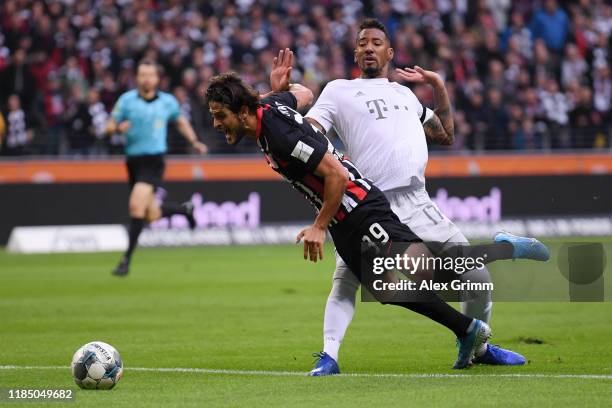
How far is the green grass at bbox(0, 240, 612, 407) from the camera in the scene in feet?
23.0

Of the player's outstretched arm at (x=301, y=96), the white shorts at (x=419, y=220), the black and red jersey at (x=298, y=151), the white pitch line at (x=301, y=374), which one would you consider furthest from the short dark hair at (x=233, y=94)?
the white pitch line at (x=301, y=374)

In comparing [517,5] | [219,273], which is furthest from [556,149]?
[219,273]

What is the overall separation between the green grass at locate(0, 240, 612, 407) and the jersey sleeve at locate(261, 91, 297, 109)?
1.72 meters

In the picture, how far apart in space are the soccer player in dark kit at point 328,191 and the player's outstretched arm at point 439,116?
0.80 m

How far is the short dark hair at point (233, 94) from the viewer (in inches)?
288

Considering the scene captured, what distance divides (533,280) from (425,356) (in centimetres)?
112

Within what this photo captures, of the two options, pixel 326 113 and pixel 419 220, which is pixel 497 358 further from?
pixel 326 113

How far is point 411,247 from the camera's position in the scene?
301 inches

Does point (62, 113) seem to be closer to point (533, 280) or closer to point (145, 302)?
point (145, 302)

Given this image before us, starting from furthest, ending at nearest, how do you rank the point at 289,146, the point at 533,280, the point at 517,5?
the point at 517,5, the point at 533,280, the point at 289,146

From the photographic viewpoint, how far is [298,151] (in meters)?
7.30

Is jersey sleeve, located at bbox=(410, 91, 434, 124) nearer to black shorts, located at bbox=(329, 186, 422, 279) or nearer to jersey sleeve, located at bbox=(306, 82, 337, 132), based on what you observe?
jersey sleeve, located at bbox=(306, 82, 337, 132)

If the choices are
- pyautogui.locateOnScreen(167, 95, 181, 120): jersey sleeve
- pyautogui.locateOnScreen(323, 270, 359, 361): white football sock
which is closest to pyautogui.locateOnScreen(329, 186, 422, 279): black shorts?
pyautogui.locateOnScreen(323, 270, 359, 361): white football sock

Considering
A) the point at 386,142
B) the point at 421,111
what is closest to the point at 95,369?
the point at 386,142
